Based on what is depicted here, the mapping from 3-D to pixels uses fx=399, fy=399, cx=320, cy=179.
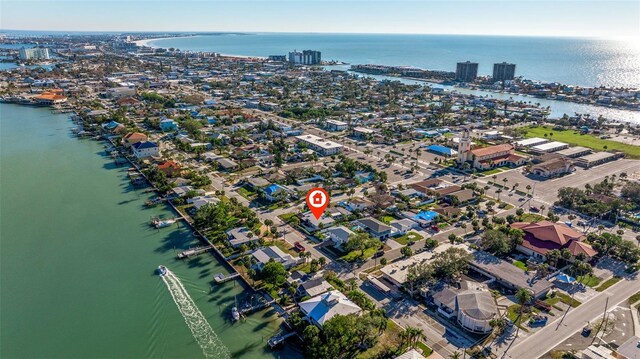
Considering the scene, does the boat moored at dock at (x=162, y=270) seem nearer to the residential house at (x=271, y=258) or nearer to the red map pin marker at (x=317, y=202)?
the residential house at (x=271, y=258)

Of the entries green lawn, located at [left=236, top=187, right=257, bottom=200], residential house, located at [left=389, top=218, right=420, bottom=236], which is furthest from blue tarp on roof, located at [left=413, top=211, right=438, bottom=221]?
green lawn, located at [left=236, top=187, right=257, bottom=200]

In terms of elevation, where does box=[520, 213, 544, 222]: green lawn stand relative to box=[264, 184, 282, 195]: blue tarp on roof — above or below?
below

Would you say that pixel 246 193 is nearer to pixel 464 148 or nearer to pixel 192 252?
pixel 192 252

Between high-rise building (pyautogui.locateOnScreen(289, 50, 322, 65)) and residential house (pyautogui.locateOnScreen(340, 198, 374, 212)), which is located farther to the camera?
high-rise building (pyautogui.locateOnScreen(289, 50, 322, 65))

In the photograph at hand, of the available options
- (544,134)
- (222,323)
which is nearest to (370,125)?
(544,134)

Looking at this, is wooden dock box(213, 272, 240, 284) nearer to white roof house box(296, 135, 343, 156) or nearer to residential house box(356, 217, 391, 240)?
residential house box(356, 217, 391, 240)

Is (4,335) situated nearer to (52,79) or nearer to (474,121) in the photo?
(474,121)
